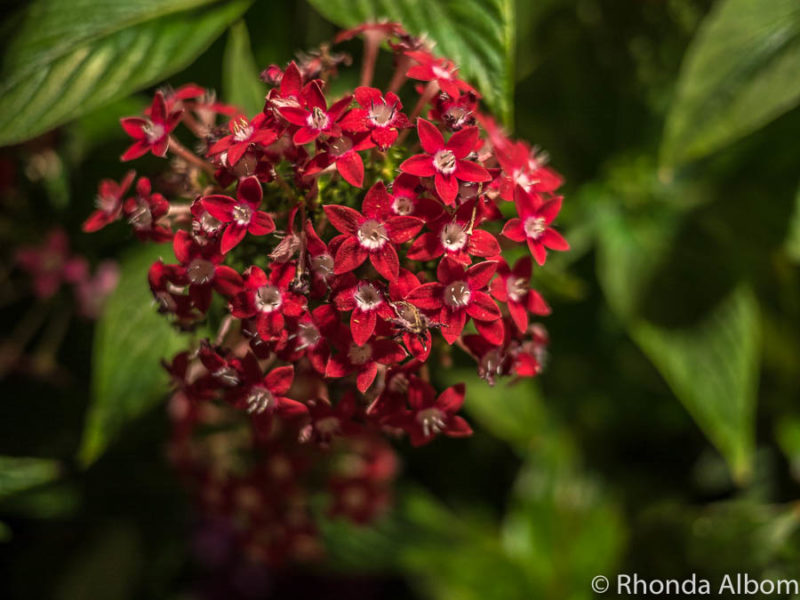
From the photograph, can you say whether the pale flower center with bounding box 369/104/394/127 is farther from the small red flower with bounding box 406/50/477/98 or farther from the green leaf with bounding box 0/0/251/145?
the green leaf with bounding box 0/0/251/145

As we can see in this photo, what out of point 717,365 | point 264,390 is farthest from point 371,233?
point 717,365

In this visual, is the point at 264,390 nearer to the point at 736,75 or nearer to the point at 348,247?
the point at 348,247

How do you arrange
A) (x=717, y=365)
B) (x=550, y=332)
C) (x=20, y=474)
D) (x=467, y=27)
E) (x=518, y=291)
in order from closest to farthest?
(x=518, y=291) < (x=467, y=27) < (x=20, y=474) < (x=717, y=365) < (x=550, y=332)

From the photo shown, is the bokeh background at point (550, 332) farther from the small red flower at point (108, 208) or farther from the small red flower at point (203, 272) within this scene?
the small red flower at point (203, 272)

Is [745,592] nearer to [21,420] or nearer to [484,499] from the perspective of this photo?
[484,499]

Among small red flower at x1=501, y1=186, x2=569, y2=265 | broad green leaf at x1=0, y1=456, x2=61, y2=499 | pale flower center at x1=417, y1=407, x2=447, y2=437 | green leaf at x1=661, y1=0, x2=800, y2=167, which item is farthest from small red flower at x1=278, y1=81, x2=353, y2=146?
broad green leaf at x1=0, y1=456, x2=61, y2=499

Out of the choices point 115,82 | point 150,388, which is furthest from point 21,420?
point 115,82
